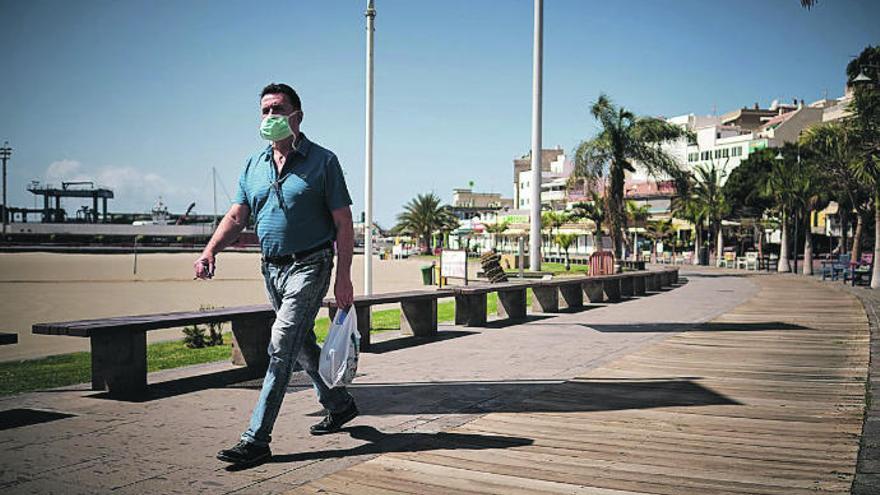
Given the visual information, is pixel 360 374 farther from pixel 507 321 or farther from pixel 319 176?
pixel 507 321

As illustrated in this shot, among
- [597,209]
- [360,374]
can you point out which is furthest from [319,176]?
[597,209]

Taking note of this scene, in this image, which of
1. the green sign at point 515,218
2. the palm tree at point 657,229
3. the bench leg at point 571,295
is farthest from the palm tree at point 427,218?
the bench leg at point 571,295

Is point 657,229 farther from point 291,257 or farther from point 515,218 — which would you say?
point 291,257

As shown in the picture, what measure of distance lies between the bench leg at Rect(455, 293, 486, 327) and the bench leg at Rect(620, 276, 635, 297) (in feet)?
28.9

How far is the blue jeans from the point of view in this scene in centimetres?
420

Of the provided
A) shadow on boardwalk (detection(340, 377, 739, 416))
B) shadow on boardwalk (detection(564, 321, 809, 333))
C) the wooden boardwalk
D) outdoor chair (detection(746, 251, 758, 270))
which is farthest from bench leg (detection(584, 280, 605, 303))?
outdoor chair (detection(746, 251, 758, 270))

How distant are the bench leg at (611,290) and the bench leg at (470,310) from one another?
6.85 metres

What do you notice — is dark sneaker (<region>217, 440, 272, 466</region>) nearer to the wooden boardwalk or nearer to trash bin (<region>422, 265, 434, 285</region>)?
the wooden boardwalk

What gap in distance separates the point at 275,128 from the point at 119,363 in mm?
2900

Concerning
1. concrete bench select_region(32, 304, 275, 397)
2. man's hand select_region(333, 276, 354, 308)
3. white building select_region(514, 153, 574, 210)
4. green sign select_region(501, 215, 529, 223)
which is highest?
white building select_region(514, 153, 574, 210)

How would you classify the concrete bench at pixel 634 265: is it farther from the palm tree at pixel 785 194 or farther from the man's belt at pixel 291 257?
the man's belt at pixel 291 257

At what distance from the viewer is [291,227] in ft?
14.4

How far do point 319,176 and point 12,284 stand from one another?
94.3ft

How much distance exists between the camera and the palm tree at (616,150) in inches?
1312
